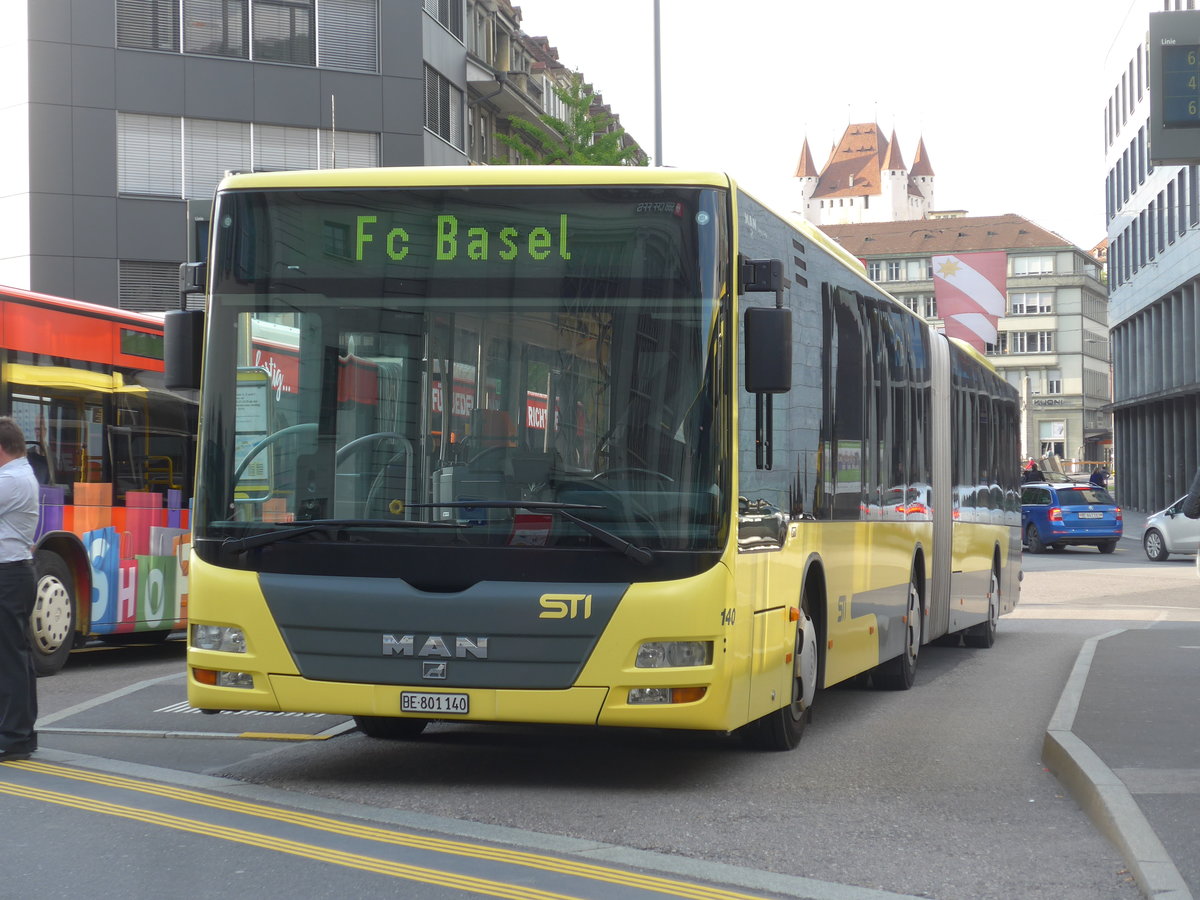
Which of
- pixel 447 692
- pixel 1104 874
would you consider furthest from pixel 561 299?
pixel 1104 874

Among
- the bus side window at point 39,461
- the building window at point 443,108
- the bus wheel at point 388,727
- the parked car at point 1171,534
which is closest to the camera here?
the bus wheel at point 388,727

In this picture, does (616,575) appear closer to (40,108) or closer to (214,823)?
(214,823)

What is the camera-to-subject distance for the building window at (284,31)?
40156 mm

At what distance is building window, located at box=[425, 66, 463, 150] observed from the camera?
43.8 m

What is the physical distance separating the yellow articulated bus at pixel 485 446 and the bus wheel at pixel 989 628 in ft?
33.1

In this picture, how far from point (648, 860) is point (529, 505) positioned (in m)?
1.88

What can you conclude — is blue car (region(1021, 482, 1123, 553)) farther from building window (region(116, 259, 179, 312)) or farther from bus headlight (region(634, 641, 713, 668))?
bus headlight (region(634, 641, 713, 668))

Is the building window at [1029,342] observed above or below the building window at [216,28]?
above

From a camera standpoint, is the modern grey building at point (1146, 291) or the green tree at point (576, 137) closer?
the green tree at point (576, 137)

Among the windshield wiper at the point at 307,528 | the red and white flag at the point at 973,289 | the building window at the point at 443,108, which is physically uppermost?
the building window at the point at 443,108

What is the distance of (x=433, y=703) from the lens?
813cm

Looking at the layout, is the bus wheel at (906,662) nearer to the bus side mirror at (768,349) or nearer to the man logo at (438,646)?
the bus side mirror at (768,349)

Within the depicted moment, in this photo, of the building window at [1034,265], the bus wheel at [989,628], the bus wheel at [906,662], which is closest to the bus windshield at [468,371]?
the bus wheel at [906,662]

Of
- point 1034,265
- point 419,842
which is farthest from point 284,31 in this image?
point 1034,265
